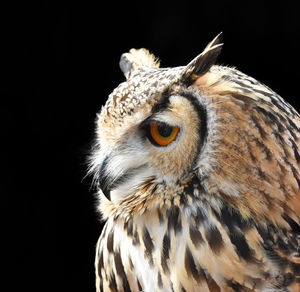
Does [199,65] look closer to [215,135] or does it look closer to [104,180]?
[215,135]

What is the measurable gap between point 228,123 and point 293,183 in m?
0.23

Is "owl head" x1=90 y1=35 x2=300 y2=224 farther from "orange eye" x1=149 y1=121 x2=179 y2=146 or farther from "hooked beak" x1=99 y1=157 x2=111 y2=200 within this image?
"hooked beak" x1=99 y1=157 x2=111 y2=200

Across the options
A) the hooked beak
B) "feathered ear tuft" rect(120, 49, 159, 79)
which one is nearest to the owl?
the hooked beak

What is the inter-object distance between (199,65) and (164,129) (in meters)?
0.18

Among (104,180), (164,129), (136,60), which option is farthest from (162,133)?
(136,60)

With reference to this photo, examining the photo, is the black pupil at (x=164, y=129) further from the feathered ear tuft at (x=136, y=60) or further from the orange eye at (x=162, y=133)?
the feathered ear tuft at (x=136, y=60)

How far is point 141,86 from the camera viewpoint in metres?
1.11

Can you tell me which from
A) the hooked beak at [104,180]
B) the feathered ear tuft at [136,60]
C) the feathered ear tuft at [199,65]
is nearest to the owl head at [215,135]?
the feathered ear tuft at [199,65]

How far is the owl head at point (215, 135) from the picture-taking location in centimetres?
102

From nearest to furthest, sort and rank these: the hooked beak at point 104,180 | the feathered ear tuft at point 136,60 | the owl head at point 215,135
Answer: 1. the owl head at point 215,135
2. the hooked beak at point 104,180
3. the feathered ear tuft at point 136,60

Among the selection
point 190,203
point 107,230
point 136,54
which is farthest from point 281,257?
point 136,54

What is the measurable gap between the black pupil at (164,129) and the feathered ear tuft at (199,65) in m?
0.12

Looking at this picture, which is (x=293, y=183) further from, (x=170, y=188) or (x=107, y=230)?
(x=107, y=230)

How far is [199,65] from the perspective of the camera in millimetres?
1031
